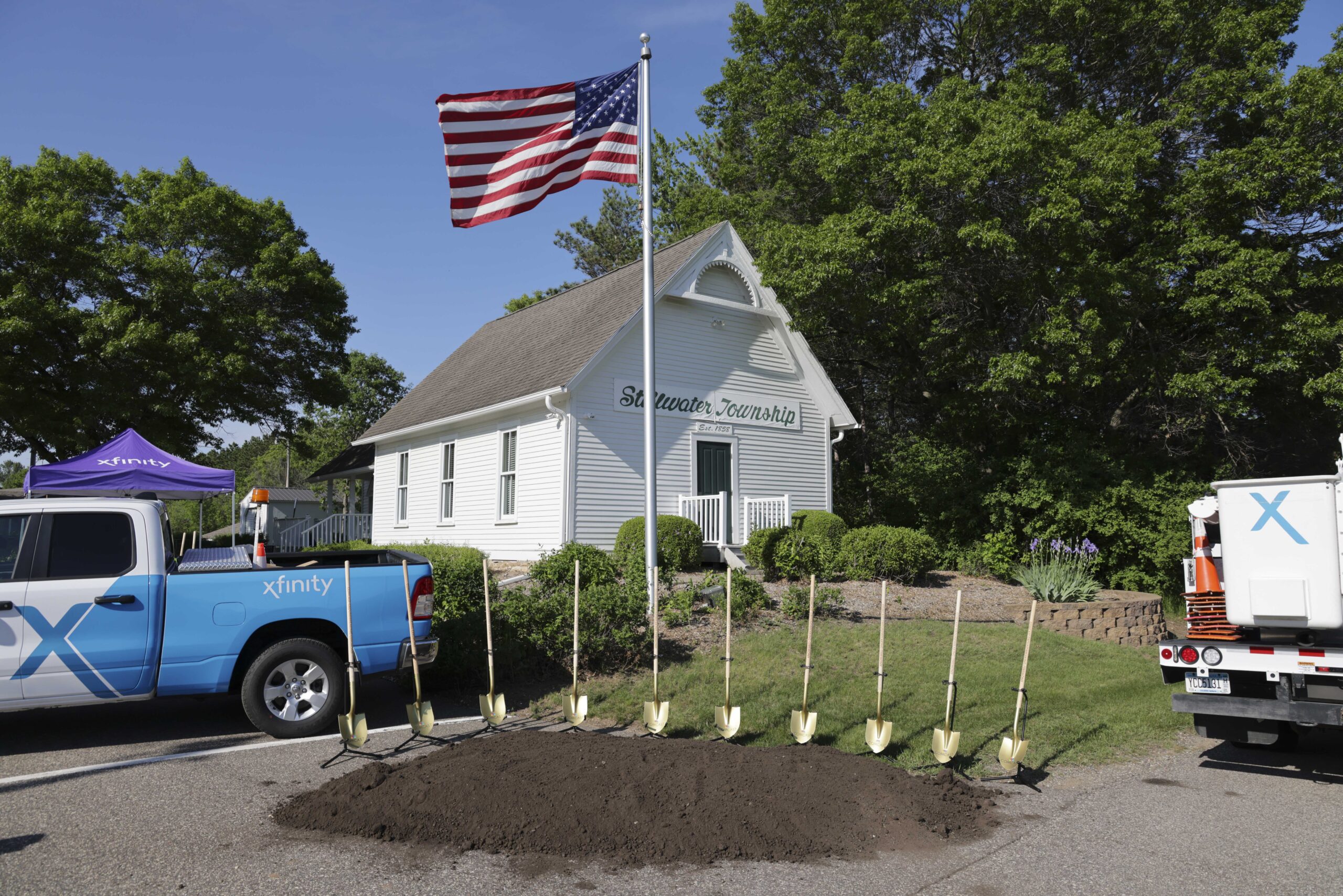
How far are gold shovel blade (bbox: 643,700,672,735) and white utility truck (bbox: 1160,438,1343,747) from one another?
395 cm

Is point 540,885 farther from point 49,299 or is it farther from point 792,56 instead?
point 49,299

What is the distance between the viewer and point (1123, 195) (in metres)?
16.8

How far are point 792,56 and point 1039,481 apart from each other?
1342cm

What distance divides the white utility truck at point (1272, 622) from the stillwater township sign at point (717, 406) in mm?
11456

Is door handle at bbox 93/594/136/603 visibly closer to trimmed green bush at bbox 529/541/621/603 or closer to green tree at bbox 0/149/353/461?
trimmed green bush at bbox 529/541/621/603

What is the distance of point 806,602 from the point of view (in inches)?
455

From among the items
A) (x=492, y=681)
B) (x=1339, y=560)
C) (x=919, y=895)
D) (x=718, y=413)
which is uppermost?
(x=718, y=413)

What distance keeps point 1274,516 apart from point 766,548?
29.4 ft

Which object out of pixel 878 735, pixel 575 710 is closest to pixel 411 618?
pixel 575 710

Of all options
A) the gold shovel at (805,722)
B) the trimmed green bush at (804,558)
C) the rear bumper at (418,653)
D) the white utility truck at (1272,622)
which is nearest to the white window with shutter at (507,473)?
the trimmed green bush at (804,558)

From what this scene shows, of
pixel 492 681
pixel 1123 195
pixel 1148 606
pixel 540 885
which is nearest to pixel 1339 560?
pixel 540 885

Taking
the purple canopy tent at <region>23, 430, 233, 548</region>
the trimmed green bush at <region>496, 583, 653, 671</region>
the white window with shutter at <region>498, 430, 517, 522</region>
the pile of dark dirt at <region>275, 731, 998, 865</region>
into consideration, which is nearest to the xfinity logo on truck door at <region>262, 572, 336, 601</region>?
the pile of dark dirt at <region>275, 731, 998, 865</region>

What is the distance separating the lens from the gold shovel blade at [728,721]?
23.0ft

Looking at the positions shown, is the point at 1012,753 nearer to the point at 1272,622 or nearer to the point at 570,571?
the point at 1272,622
